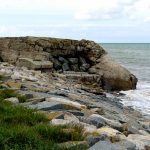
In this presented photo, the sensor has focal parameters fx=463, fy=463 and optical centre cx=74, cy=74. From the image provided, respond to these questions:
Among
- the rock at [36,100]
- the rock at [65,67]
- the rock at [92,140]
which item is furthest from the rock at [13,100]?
the rock at [65,67]

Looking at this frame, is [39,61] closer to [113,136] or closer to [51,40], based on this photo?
[51,40]

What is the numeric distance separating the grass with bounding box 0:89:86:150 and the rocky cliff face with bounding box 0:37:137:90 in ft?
46.2

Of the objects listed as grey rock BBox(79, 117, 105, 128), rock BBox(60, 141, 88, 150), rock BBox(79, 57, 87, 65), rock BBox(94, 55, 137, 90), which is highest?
rock BBox(60, 141, 88, 150)

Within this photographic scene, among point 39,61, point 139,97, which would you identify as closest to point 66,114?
point 139,97

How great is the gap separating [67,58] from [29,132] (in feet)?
58.3

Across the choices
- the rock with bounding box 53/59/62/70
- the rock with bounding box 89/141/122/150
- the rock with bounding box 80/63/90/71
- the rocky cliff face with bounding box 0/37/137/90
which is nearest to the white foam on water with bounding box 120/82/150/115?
the rocky cliff face with bounding box 0/37/137/90

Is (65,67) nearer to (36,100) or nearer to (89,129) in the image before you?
(36,100)

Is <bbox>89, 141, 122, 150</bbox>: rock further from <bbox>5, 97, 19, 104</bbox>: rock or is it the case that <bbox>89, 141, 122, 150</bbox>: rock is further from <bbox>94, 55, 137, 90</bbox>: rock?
<bbox>94, 55, 137, 90</bbox>: rock

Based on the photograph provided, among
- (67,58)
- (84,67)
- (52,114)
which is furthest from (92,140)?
(67,58)

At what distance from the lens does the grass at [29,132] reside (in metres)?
5.13

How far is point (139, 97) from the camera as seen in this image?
763 inches

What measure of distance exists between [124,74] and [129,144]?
1623 centimetres

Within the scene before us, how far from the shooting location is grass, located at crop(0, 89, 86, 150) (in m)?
5.13

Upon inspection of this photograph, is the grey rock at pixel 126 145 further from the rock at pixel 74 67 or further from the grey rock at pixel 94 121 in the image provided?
the rock at pixel 74 67
